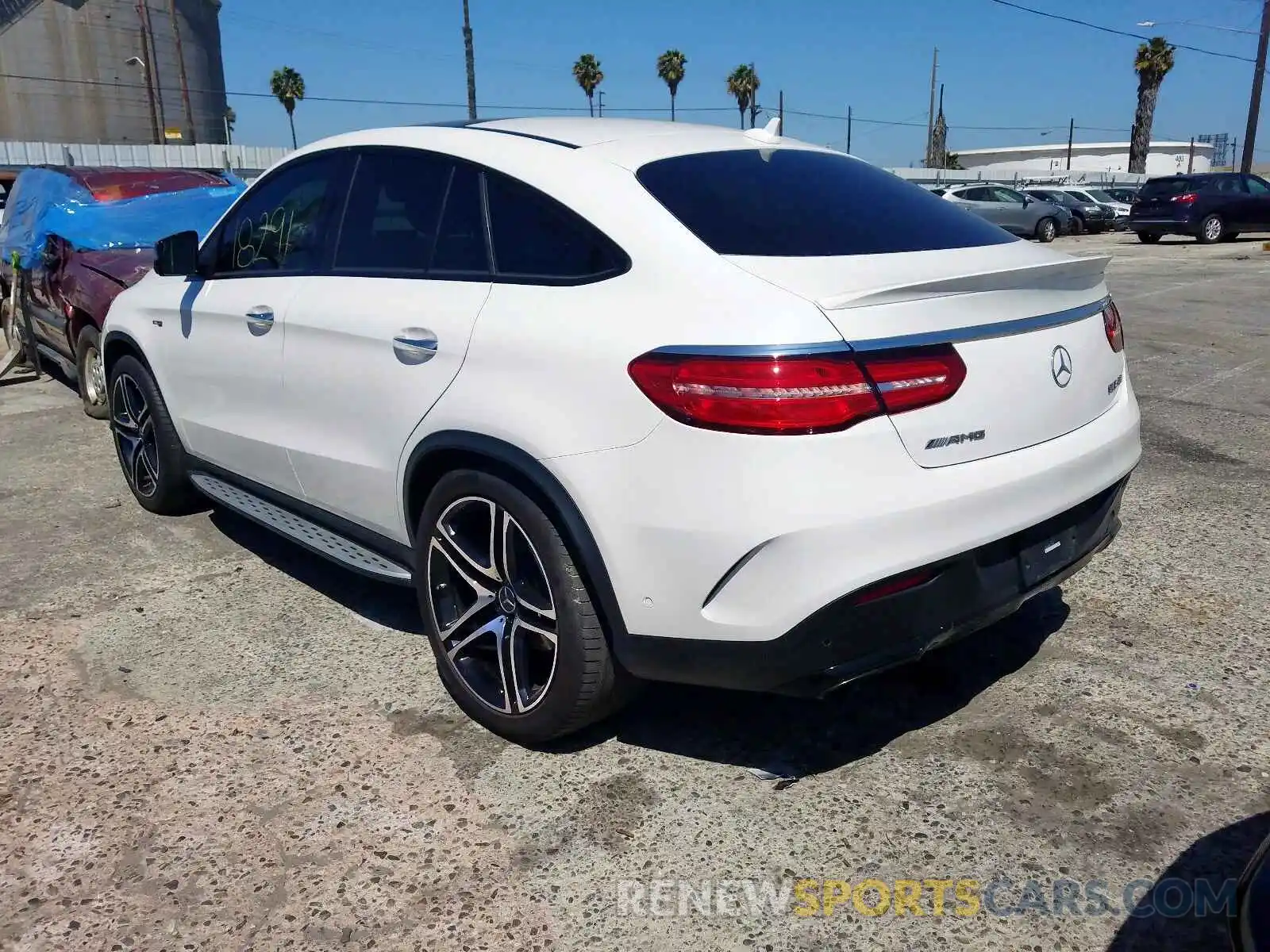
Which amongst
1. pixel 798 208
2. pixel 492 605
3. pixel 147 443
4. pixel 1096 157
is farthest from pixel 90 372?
pixel 1096 157

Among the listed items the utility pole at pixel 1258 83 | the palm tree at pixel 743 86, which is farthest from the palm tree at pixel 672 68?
the utility pole at pixel 1258 83

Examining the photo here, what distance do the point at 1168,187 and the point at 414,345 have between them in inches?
977

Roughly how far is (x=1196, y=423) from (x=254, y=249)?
17.9 feet

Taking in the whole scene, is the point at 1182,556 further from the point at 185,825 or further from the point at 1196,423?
the point at 185,825

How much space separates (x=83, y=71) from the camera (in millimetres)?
53344

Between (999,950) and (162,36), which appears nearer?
(999,950)

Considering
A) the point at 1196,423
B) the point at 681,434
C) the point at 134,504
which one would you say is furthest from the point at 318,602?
the point at 1196,423

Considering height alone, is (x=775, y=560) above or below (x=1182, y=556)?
above

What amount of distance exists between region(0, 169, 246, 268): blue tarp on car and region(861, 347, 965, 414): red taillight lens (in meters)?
6.11

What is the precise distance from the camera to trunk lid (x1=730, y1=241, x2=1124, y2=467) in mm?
2340

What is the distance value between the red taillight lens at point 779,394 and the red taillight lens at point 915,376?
0.04 meters

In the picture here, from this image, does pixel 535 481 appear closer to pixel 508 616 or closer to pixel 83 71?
pixel 508 616

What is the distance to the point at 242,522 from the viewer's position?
16.5 feet

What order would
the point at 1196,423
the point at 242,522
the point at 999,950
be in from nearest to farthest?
the point at 999,950
the point at 242,522
the point at 1196,423
